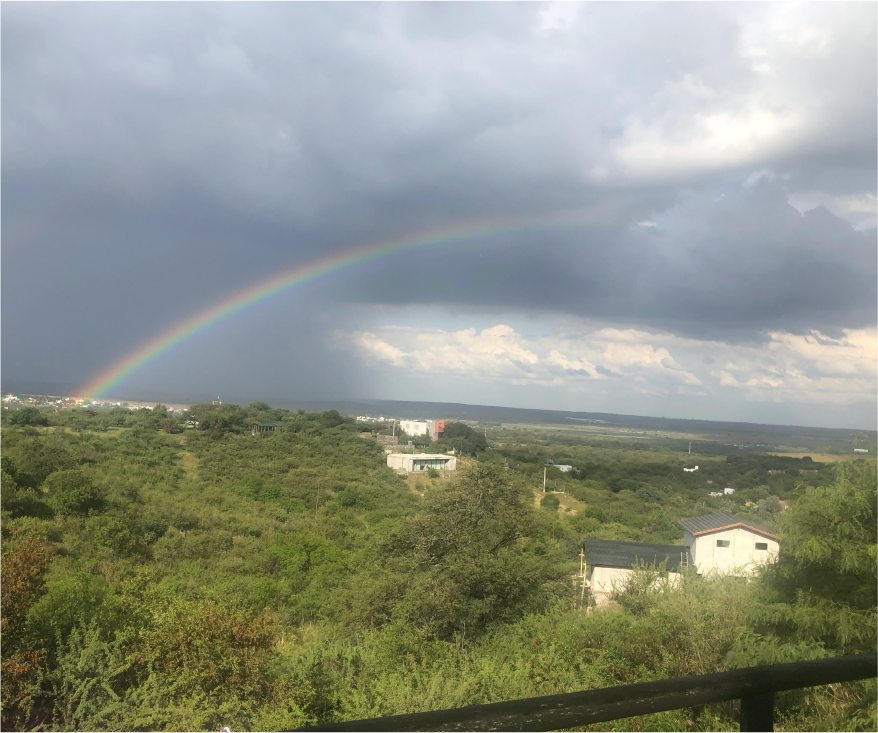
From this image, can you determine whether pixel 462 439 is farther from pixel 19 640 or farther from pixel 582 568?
pixel 19 640

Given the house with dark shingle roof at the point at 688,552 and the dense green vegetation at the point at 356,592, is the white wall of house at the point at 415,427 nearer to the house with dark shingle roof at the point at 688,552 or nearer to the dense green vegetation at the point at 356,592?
the dense green vegetation at the point at 356,592

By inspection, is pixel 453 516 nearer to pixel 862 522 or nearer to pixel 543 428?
pixel 862 522

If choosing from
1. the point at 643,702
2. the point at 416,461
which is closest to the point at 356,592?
the point at 643,702

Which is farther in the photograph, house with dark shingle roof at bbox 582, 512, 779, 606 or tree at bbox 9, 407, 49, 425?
tree at bbox 9, 407, 49, 425

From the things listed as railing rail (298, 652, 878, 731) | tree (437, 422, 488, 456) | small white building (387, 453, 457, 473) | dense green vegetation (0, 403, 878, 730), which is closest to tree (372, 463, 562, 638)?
dense green vegetation (0, 403, 878, 730)

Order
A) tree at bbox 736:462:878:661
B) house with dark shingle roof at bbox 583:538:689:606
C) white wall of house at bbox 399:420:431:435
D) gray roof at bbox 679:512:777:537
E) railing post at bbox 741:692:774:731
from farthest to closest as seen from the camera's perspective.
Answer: white wall of house at bbox 399:420:431:435, gray roof at bbox 679:512:777:537, house with dark shingle roof at bbox 583:538:689:606, tree at bbox 736:462:878:661, railing post at bbox 741:692:774:731

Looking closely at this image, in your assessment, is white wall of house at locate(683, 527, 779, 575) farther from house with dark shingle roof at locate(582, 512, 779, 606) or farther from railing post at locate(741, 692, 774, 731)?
railing post at locate(741, 692, 774, 731)
